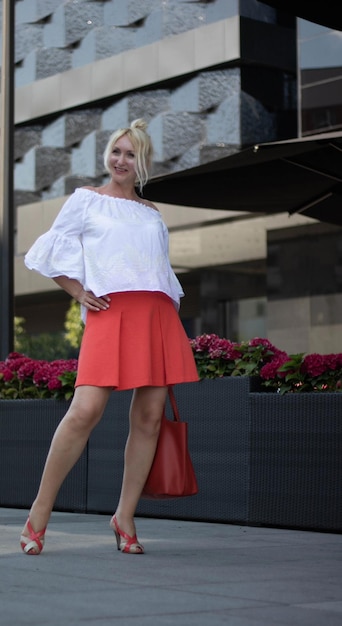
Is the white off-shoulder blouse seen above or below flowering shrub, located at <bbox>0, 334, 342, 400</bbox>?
above

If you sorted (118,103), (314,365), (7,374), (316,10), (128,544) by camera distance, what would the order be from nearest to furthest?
(128,544) < (316,10) < (314,365) < (7,374) < (118,103)

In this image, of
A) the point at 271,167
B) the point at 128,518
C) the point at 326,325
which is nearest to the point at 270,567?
the point at 128,518

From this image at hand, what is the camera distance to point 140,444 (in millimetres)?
5535

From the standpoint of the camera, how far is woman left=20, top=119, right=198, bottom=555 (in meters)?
5.37

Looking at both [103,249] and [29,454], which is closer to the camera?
[103,249]

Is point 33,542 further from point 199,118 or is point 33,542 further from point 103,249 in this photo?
point 199,118

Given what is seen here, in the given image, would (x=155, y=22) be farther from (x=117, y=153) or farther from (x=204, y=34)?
(x=117, y=153)

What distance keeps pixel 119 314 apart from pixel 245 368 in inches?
81.9

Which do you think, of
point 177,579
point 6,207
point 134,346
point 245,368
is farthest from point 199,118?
point 177,579

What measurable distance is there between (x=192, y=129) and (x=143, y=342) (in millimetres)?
18072

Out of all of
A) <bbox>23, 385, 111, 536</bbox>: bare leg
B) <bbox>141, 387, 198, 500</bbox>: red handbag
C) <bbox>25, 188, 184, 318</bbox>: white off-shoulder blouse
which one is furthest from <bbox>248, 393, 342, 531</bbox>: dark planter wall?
<bbox>23, 385, 111, 536</bbox>: bare leg

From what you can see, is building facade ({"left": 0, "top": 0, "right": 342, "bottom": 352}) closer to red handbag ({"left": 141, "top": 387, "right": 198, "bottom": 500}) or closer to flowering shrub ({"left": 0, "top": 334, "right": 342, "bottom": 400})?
flowering shrub ({"left": 0, "top": 334, "right": 342, "bottom": 400})

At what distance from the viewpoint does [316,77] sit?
20375mm

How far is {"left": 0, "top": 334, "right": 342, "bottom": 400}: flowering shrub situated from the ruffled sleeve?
1924 millimetres
